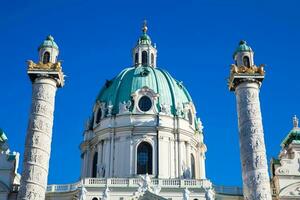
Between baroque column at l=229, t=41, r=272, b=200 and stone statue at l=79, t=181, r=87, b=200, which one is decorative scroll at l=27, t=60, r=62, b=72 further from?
stone statue at l=79, t=181, r=87, b=200

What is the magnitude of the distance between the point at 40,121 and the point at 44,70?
3.13 metres

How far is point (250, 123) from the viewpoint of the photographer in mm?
33625

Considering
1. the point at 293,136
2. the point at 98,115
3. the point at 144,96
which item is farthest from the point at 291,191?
the point at 98,115

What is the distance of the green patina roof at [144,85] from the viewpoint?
5188 centimetres

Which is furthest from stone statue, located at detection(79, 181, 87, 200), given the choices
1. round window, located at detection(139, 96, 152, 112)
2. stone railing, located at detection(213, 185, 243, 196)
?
round window, located at detection(139, 96, 152, 112)

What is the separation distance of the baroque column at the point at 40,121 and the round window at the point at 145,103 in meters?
16.3

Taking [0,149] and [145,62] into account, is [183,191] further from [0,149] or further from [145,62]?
[145,62]

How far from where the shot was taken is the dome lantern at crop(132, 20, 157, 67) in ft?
187

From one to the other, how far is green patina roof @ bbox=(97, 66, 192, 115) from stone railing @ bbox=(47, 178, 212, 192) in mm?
8840

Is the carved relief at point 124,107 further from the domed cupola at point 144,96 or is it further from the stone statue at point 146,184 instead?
the stone statue at point 146,184

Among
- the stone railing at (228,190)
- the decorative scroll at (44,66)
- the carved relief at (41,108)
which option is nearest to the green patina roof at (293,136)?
the stone railing at (228,190)

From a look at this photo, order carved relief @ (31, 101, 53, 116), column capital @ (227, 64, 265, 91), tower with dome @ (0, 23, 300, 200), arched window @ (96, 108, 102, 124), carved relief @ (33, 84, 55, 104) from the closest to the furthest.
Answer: tower with dome @ (0, 23, 300, 200), carved relief @ (31, 101, 53, 116), carved relief @ (33, 84, 55, 104), column capital @ (227, 64, 265, 91), arched window @ (96, 108, 102, 124)

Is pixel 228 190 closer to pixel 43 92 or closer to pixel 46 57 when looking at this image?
pixel 43 92

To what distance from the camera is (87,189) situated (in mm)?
42812
